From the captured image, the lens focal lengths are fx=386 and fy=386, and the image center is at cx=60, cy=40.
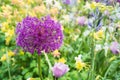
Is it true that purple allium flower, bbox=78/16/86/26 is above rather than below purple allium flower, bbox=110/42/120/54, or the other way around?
above

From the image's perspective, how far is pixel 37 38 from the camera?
2367 mm

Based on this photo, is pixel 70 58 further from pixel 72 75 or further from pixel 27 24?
pixel 27 24

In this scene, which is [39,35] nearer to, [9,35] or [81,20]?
[9,35]

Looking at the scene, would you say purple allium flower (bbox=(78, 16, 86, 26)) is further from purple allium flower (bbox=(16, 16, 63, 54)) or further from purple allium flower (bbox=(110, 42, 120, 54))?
purple allium flower (bbox=(16, 16, 63, 54))

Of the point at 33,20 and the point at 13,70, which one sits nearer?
the point at 33,20

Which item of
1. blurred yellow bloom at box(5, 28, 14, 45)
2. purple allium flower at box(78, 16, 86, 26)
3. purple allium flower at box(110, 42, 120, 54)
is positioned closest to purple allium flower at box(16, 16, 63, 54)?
purple allium flower at box(110, 42, 120, 54)

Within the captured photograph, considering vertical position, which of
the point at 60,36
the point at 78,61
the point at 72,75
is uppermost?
the point at 60,36

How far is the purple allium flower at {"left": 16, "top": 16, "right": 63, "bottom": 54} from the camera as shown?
238 centimetres

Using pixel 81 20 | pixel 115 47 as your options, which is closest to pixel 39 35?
pixel 115 47

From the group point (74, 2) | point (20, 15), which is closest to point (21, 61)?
point (20, 15)

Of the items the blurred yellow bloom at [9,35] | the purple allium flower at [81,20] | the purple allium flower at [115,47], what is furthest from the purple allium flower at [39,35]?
the purple allium flower at [81,20]

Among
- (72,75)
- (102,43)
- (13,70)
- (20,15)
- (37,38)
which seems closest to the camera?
(37,38)

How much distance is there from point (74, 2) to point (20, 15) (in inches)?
29.6

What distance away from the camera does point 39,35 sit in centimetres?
237
